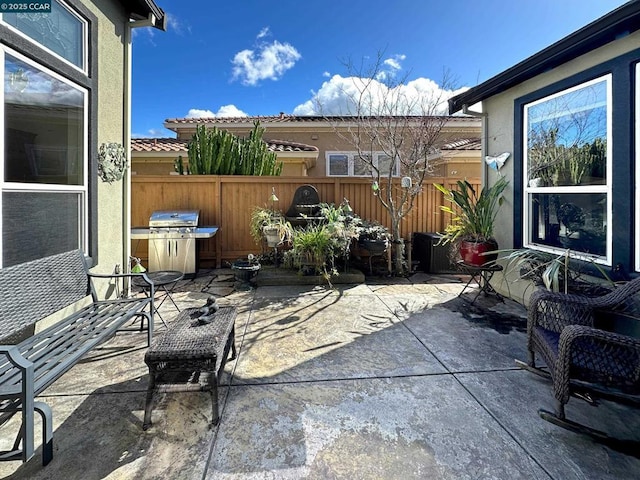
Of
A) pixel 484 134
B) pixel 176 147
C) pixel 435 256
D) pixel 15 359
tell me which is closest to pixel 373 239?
pixel 435 256

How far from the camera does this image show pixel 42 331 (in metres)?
2.62

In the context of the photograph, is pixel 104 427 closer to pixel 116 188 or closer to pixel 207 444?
pixel 207 444

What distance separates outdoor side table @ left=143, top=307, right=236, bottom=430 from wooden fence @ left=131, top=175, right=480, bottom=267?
15.5 ft

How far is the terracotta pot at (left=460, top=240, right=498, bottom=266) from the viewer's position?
4738mm

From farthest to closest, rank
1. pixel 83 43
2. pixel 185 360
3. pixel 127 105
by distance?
pixel 127 105 → pixel 83 43 → pixel 185 360

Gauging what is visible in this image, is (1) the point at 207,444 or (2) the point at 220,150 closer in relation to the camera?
(1) the point at 207,444

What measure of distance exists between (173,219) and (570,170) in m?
6.40

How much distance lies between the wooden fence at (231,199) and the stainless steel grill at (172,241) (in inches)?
32.1

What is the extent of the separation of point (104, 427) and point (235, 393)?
0.85 meters

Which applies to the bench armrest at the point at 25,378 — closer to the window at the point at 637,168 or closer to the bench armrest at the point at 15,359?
the bench armrest at the point at 15,359

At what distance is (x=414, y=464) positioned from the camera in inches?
72.5

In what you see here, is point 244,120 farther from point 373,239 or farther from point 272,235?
point 373,239

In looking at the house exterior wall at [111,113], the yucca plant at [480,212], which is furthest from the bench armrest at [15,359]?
the yucca plant at [480,212]

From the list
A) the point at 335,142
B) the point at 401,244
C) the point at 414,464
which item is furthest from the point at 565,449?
the point at 335,142
